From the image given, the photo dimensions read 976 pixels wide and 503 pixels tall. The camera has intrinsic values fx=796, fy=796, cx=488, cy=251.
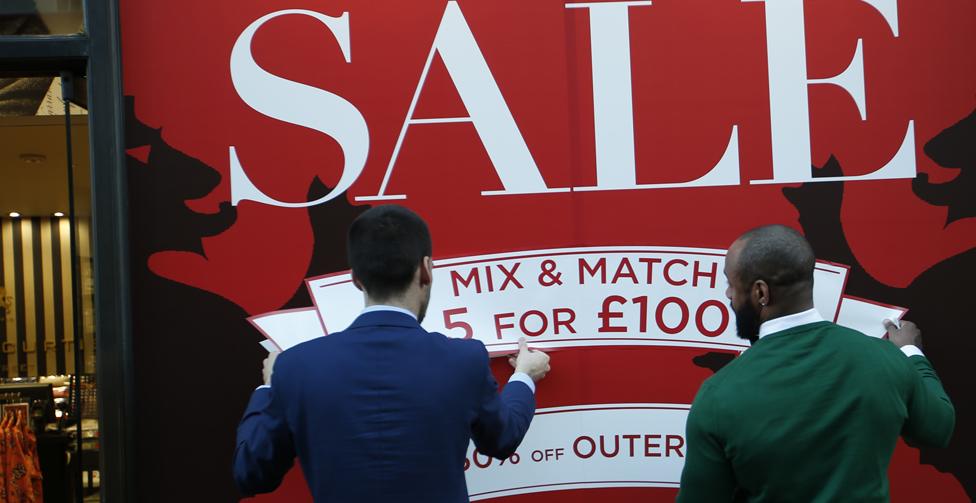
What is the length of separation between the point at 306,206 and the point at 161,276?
1.57 feet

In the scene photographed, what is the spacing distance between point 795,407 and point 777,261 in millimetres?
329

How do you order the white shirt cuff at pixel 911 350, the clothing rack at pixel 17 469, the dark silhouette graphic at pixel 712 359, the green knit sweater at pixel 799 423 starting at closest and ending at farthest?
the green knit sweater at pixel 799 423
the white shirt cuff at pixel 911 350
the dark silhouette graphic at pixel 712 359
the clothing rack at pixel 17 469

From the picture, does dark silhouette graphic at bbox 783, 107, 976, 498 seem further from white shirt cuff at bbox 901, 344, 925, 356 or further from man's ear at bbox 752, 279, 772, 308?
man's ear at bbox 752, 279, 772, 308

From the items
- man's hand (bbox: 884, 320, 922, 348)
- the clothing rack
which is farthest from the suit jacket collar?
the clothing rack

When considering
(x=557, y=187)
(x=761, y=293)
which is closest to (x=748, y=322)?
(x=761, y=293)

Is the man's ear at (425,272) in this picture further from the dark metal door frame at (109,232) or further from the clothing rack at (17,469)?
the clothing rack at (17,469)

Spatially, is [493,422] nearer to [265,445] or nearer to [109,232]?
[265,445]

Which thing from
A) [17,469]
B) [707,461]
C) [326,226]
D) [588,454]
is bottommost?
[17,469]

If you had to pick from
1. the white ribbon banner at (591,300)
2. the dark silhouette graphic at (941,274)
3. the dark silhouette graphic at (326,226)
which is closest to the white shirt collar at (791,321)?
the white ribbon banner at (591,300)

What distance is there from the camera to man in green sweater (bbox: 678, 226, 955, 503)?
157 cm

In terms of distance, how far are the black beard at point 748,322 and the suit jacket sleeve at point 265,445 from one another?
3.33 ft

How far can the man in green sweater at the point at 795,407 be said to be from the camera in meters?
1.57

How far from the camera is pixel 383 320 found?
168 cm

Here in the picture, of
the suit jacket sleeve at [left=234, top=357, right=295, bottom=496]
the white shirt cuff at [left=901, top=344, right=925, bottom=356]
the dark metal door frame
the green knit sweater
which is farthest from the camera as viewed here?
the dark metal door frame
